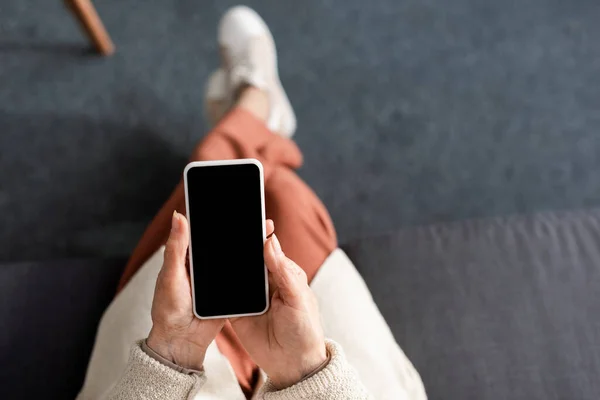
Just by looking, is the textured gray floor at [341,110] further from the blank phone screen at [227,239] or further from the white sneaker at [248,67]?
the blank phone screen at [227,239]

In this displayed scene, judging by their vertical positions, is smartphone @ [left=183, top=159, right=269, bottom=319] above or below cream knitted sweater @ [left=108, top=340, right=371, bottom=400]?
above

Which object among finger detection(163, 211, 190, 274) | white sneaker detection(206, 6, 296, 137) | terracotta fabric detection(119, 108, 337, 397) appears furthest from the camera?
white sneaker detection(206, 6, 296, 137)

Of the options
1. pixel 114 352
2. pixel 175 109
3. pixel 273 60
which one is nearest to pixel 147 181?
pixel 175 109

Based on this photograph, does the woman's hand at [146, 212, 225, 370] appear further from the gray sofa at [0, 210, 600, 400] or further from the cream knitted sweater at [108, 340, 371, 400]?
the gray sofa at [0, 210, 600, 400]

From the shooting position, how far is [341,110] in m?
1.27

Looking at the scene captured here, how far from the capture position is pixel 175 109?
1.29 meters

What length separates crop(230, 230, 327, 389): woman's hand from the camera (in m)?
0.57

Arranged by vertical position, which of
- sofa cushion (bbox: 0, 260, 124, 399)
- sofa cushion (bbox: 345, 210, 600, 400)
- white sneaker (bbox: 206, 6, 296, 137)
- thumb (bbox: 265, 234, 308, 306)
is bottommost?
sofa cushion (bbox: 0, 260, 124, 399)

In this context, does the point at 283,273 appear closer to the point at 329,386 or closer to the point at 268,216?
the point at 329,386

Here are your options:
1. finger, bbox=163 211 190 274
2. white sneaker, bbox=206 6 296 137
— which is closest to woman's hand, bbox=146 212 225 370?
finger, bbox=163 211 190 274

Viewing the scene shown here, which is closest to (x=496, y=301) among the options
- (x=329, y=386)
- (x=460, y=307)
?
(x=460, y=307)

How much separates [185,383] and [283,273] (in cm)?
16

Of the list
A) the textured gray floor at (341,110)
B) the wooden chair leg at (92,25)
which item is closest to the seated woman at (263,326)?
the textured gray floor at (341,110)

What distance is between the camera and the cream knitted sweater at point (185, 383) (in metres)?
0.58
